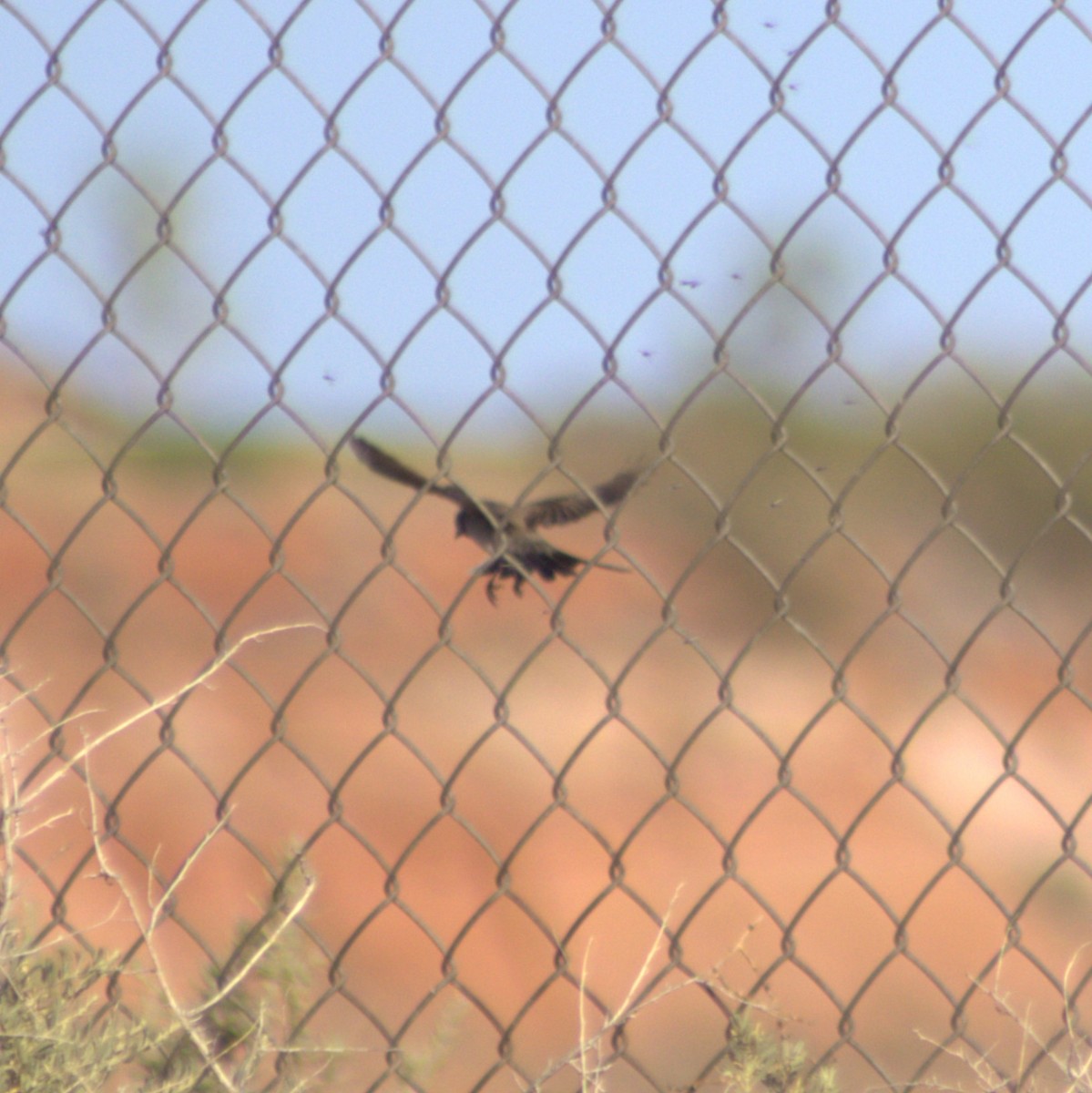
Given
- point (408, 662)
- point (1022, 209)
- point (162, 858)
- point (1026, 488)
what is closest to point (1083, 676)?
point (1026, 488)

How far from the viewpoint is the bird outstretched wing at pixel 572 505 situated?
1749 mm

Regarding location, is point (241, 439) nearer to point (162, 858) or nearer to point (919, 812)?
point (162, 858)

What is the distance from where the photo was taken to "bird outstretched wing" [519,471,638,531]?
175 cm

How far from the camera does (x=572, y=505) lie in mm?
1811

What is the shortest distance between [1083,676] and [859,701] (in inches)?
55.1

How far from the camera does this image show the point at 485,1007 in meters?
1.64

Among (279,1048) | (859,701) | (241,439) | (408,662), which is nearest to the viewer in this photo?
(279,1048)

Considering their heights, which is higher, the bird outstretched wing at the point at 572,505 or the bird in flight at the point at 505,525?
the bird outstretched wing at the point at 572,505

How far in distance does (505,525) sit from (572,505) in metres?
0.14

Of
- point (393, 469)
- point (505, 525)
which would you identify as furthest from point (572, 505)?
point (393, 469)

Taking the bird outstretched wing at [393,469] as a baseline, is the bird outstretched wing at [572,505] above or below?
above

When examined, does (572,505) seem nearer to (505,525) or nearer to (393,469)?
(505,525)

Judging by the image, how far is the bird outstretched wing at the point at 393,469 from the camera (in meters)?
1.68

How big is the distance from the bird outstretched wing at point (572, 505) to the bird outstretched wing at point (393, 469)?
0.09 m
